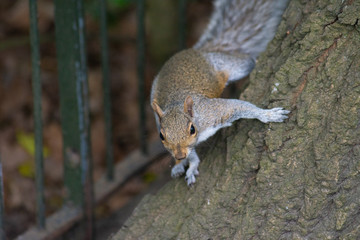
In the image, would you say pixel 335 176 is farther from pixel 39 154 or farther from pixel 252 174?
pixel 39 154

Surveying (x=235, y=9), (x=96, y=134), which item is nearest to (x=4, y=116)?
(x=96, y=134)

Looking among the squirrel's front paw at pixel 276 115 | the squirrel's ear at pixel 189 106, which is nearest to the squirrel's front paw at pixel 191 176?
the squirrel's ear at pixel 189 106

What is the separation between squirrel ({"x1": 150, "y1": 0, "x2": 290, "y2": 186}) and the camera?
6.04 feet

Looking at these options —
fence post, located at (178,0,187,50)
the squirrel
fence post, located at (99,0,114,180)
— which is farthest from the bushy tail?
fence post, located at (178,0,187,50)

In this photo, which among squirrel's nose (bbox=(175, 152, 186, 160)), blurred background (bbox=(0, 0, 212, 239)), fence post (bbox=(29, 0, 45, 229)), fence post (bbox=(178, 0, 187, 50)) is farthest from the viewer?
blurred background (bbox=(0, 0, 212, 239))

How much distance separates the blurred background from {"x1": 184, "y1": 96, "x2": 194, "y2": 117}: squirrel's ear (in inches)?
49.1

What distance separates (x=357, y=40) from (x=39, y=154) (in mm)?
1431

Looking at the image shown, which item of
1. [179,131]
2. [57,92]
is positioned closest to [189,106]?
[179,131]

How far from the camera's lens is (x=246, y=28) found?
2.38 meters

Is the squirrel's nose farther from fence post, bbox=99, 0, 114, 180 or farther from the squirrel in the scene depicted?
fence post, bbox=99, 0, 114, 180

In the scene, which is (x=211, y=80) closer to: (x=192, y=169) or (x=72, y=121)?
(x=192, y=169)

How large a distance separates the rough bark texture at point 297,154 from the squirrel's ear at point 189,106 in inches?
8.4

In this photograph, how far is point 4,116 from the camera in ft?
12.1

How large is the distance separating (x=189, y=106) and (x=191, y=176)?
0.88ft
